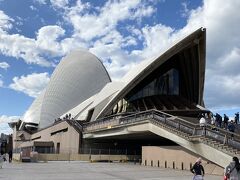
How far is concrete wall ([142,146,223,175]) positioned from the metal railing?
1515mm

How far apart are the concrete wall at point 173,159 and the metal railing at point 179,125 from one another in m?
1.51

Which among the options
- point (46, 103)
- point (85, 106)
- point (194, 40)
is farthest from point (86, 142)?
point (46, 103)

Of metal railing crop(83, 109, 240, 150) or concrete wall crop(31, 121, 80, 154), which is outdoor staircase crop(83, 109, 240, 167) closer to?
metal railing crop(83, 109, 240, 150)

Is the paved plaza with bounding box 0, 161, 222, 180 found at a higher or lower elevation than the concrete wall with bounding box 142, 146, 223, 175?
lower

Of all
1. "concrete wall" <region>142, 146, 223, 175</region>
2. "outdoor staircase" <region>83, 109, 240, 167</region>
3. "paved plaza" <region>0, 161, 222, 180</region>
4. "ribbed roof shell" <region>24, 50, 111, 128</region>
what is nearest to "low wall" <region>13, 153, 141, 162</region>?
"outdoor staircase" <region>83, 109, 240, 167</region>

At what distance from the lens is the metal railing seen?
20203 mm

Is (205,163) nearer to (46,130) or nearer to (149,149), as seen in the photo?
(149,149)

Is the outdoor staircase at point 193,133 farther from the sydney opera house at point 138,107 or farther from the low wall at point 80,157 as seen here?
the low wall at point 80,157

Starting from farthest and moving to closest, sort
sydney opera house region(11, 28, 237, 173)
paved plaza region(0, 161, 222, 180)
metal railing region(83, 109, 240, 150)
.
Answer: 1. sydney opera house region(11, 28, 237, 173)
2. metal railing region(83, 109, 240, 150)
3. paved plaza region(0, 161, 222, 180)

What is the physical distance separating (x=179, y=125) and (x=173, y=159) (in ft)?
8.48

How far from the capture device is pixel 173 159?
87.4ft

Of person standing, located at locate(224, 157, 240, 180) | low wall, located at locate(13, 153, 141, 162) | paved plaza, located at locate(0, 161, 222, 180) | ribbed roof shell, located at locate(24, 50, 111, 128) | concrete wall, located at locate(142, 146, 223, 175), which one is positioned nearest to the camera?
person standing, located at locate(224, 157, 240, 180)

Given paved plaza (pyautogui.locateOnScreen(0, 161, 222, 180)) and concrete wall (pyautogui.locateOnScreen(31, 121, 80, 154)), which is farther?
concrete wall (pyautogui.locateOnScreen(31, 121, 80, 154))

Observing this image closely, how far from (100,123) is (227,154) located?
A: 2537 cm
